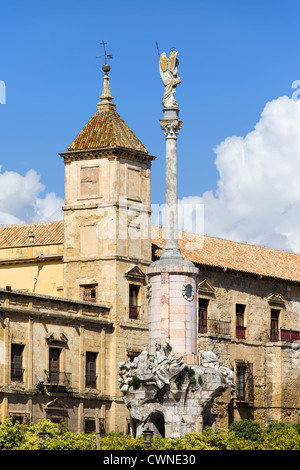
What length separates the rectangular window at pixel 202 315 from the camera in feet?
242

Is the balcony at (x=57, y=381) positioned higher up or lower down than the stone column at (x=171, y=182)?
lower down

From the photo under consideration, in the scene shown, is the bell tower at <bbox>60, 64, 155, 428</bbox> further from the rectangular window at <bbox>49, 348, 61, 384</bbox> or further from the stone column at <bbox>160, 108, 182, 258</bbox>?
the stone column at <bbox>160, 108, 182, 258</bbox>

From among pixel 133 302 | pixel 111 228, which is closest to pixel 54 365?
pixel 133 302

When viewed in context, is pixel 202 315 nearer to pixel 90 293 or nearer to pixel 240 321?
pixel 240 321

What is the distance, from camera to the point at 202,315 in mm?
74062

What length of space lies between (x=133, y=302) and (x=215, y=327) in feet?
19.2

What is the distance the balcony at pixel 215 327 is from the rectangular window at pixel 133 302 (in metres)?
4.45

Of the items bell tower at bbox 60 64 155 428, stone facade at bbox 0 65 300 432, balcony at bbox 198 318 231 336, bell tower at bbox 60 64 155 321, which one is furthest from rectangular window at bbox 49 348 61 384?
balcony at bbox 198 318 231 336

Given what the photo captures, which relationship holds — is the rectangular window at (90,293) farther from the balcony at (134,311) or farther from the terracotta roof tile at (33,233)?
the terracotta roof tile at (33,233)

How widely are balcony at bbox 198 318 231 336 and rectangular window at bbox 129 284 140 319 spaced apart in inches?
175

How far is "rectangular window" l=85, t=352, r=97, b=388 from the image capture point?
6781 cm

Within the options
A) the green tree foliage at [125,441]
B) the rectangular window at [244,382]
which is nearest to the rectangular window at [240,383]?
the rectangular window at [244,382]
